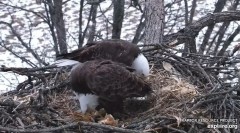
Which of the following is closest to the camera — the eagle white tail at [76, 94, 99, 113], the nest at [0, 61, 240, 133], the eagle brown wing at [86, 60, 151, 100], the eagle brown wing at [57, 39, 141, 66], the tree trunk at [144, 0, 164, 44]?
the nest at [0, 61, 240, 133]

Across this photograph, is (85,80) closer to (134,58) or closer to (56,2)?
(134,58)

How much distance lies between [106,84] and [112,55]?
0.51 m

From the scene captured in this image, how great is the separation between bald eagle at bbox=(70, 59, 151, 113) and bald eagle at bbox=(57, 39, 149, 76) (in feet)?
0.66

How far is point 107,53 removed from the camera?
3.88 meters

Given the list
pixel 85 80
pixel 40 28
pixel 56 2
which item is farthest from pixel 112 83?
pixel 40 28

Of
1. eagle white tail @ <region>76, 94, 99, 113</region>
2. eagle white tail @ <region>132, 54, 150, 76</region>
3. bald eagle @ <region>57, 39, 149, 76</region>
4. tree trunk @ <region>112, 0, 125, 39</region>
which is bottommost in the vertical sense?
eagle white tail @ <region>76, 94, 99, 113</region>

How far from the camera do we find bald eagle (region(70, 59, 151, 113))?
342 centimetres

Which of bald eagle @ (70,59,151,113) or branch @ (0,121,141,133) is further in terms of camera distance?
bald eagle @ (70,59,151,113)

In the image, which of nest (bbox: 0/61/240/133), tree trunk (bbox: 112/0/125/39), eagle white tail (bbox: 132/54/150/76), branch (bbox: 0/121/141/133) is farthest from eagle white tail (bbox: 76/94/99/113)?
tree trunk (bbox: 112/0/125/39)

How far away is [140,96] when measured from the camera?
3592mm

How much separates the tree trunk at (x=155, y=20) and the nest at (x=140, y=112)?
0.72m

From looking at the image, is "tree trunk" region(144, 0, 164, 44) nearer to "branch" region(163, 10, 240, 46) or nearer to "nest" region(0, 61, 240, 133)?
"branch" region(163, 10, 240, 46)

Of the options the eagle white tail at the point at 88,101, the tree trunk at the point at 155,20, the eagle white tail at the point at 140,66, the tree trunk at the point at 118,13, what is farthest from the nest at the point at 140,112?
the tree trunk at the point at 118,13

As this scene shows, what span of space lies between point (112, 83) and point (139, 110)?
50 cm
